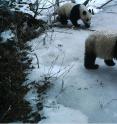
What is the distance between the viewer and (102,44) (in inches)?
211

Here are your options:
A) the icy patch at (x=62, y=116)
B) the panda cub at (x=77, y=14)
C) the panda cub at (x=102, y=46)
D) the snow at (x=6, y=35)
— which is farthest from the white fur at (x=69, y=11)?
the icy patch at (x=62, y=116)

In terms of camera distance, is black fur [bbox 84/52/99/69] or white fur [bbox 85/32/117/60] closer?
white fur [bbox 85/32/117/60]

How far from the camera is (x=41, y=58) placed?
6.25 meters

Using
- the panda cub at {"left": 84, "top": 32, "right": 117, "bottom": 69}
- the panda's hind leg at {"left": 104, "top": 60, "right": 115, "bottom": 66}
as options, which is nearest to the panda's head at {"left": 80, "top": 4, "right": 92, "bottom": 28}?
the panda's hind leg at {"left": 104, "top": 60, "right": 115, "bottom": 66}

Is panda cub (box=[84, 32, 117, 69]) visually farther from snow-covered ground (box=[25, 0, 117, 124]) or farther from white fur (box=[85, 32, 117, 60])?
snow-covered ground (box=[25, 0, 117, 124])

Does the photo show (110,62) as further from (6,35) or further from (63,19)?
(63,19)

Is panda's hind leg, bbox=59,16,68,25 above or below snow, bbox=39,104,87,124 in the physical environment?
above

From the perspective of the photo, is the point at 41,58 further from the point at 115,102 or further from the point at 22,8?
the point at 22,8

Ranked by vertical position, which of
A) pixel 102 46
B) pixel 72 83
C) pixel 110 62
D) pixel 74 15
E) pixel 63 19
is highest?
pixel 74 15

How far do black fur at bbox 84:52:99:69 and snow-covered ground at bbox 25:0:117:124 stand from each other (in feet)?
0.27

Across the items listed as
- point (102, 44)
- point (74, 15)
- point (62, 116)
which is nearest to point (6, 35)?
point (102, 44)

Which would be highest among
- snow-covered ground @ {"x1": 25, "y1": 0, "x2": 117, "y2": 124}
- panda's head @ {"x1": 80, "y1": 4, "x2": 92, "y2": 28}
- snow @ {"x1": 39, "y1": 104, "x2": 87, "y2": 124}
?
panda's head @ {"x1": 80, "y1": 4, "x2": 92, "y2": 28}

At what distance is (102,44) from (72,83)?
0.75m

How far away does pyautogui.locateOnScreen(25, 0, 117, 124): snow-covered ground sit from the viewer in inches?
177
